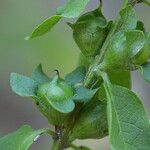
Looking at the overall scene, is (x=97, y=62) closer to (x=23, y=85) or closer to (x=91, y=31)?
(x=91, y=31)

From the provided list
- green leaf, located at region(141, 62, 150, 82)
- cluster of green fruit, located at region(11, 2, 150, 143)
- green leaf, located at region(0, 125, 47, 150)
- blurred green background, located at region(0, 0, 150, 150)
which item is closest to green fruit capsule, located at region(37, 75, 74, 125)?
cluster of green fruit, located at region(11, 2, 150, 143)

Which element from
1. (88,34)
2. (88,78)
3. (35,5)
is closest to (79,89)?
(88,78)

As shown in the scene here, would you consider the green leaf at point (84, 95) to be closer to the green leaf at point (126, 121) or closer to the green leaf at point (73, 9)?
the green leaf at point (126, 121)

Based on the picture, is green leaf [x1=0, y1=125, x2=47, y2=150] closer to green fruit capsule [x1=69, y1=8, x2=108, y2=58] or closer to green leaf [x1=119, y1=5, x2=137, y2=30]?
green fruit capsule [x1=69, y1=8, x2=108, y2=58]

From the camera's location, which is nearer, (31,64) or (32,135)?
(32,135)

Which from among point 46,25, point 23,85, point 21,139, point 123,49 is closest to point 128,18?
point 123,49

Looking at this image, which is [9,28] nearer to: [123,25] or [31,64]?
[31,64]

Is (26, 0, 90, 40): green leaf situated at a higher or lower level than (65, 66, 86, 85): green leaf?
higher
